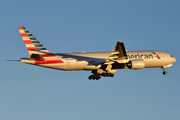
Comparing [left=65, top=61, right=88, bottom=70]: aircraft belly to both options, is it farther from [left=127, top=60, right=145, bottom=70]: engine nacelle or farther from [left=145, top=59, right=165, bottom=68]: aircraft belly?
[left=145, top=59, right=165, bottom=68]: aircraft belly

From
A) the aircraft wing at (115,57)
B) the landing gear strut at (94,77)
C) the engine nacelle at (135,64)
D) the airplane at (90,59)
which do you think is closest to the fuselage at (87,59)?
the airplane at (90,59)

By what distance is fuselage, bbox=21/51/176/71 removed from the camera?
4991 centimetres

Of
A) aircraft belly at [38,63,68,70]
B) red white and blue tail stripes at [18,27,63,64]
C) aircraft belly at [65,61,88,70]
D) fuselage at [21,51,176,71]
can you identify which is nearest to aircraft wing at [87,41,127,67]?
fuselage at [21,51,176,71]

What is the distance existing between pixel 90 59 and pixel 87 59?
0.57 m

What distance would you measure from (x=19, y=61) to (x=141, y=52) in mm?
23131

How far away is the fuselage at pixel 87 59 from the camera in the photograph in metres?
49.9

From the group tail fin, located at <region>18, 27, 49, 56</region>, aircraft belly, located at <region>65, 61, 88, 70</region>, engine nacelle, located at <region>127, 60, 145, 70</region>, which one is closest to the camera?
tail fin, located at <region>18, 27, 49, 56</region>

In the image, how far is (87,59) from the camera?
172ft

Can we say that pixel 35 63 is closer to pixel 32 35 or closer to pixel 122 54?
pixel 32 35

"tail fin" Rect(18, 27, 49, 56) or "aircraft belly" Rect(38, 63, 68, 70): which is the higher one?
"tail fin" Rect(18, 27, 49, 56)

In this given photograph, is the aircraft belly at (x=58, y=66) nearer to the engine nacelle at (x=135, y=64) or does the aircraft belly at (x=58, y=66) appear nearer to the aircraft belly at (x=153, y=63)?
the engine nacelle at (x=135, y=64)

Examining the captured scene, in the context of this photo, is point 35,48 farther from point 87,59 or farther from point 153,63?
point 153,63

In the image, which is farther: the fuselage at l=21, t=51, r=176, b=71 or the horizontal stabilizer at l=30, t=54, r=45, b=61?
the fuselage at l=21, t=51, r=176, b=71

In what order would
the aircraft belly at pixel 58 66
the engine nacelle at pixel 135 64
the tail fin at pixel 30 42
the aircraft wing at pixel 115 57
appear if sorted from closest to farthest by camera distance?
the aircraft wing at pixel 115 57, the tail fin at pixel 30 42, the engine nacelle at pixel 135 64, the aircraft belly at pixel 58 66
